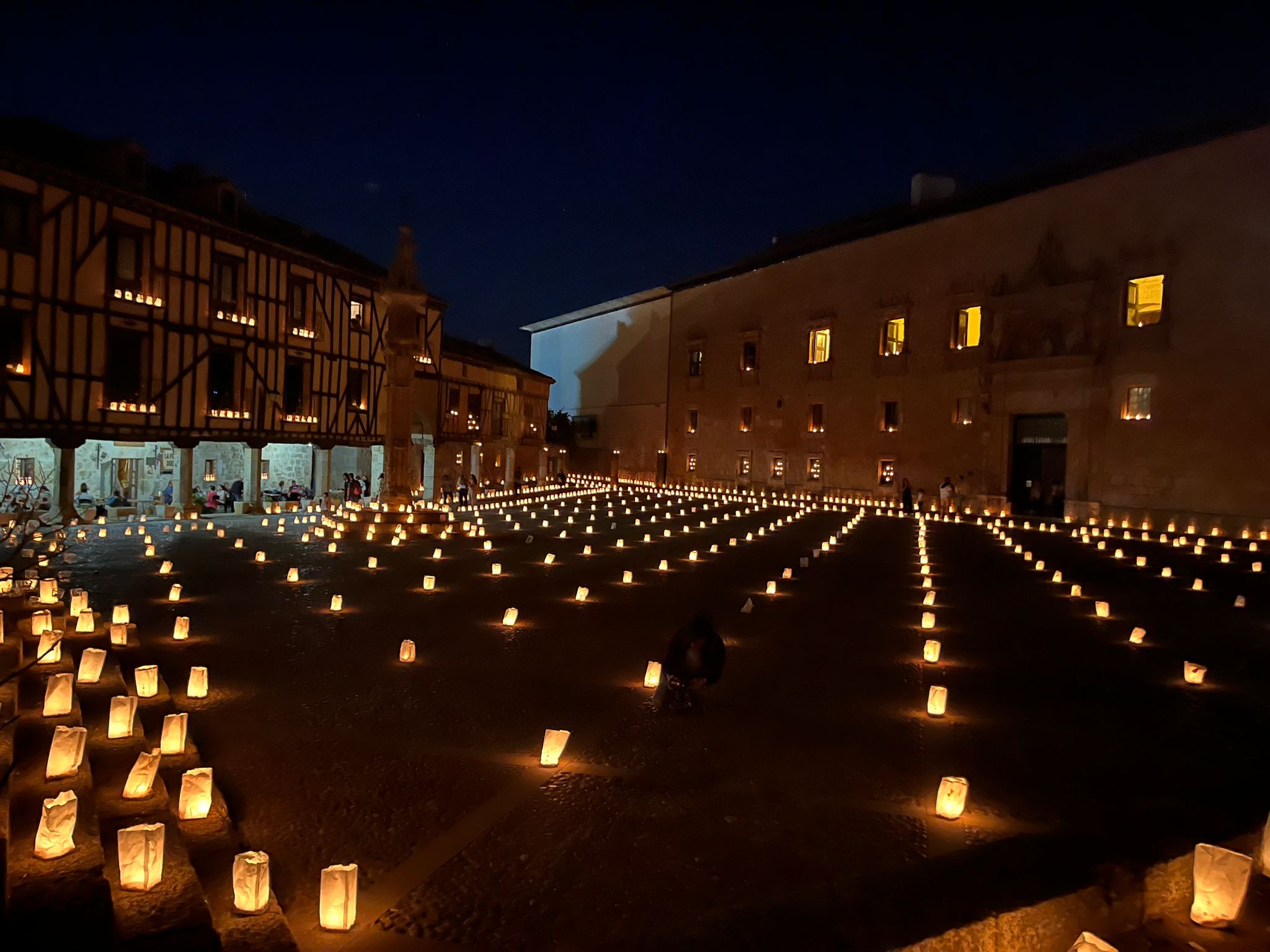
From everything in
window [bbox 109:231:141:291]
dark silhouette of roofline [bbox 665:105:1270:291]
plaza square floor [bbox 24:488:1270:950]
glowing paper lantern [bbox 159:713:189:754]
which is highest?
dark silhouette of roofline [bbox 665:105:1270:291]

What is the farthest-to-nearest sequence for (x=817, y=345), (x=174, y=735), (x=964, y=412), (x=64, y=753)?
(x=817, y=345) < (x=964, y=412) < (x=174, y=735) < (x=64, y=753)

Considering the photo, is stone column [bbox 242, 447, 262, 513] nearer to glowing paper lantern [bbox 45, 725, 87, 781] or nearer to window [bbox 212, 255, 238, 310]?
window [bbox 212, 255, 238, 310]

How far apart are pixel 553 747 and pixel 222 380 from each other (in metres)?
24.4

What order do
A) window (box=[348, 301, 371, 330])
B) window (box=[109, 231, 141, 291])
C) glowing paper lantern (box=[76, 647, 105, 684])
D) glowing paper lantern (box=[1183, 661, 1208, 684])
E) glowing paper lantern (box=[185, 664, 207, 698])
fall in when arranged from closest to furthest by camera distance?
1. glowing paper lantern (box=[76, 647, 105, 684])
2. glowing paper lantern (box=[185, 664, 207, 698])
3. glowing paper lantern (box=[1183, 661, 1208, 684])
4. window (box=[109, 231, 141, 291])
5. window (box=[348, 301, 371, 330])

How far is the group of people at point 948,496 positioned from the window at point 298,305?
24938 millimetres

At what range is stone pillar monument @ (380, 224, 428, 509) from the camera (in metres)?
21.3

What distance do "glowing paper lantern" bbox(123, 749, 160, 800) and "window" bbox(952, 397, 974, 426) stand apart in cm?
3487

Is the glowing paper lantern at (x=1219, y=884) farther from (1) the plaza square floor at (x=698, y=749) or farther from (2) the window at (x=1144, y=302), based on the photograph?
(2) the window at (x=1144, y=302)

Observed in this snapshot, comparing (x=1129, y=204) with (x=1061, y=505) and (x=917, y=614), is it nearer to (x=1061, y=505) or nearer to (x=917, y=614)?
(x=1061, y=505)

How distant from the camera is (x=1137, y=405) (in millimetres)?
28875

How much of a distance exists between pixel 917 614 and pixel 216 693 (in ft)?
31.2

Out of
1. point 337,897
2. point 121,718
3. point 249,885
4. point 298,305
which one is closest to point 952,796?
point 337,897

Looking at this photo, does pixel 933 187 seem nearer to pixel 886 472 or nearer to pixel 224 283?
pixel 886 472

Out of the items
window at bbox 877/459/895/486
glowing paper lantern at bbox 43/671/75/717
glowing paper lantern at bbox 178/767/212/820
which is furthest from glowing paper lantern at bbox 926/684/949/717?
window at bbox 877/459/895/486
